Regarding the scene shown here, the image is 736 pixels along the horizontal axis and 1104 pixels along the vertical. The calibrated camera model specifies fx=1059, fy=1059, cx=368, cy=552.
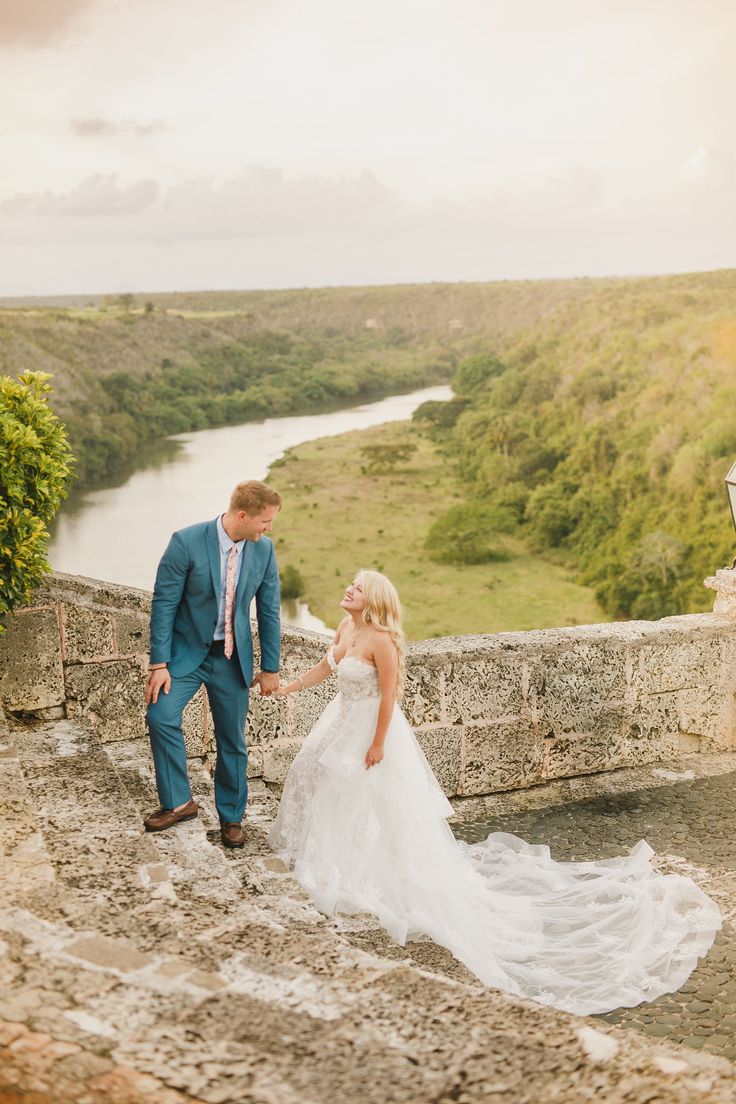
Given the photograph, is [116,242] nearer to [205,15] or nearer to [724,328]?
[205,15]

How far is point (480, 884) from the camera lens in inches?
136

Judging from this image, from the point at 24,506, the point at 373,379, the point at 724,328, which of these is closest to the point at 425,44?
the point at 724,328

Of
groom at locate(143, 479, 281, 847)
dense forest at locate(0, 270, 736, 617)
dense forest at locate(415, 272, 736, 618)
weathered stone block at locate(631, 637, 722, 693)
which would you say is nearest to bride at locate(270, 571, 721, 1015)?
groom at locate(143, 479, 281, 847)

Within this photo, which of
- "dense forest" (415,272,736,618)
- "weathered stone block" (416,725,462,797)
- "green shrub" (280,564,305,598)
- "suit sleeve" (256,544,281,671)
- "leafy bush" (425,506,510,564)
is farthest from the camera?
"dense forest" (415,272,736,618)

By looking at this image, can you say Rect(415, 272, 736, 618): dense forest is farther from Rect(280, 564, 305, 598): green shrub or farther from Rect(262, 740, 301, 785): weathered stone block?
Rect(262, 740, 301, 785): weathered stone block

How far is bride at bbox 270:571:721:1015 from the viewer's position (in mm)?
3104

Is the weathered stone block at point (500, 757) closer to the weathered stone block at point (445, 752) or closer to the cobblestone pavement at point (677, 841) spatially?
the weathered stone block at point (445, 752)

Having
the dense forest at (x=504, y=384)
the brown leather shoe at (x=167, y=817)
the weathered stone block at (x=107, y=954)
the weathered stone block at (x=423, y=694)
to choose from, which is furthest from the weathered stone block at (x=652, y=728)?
the dense forest at (x=504, y=384)

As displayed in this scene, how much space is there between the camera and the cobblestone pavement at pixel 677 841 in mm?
2881

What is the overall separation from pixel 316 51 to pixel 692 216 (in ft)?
66.9

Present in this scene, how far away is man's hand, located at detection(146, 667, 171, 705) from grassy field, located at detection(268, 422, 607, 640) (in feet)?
68.5

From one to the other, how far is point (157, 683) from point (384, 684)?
703mm

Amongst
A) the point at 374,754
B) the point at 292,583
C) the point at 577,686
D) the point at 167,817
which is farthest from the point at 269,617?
the point at 292,583

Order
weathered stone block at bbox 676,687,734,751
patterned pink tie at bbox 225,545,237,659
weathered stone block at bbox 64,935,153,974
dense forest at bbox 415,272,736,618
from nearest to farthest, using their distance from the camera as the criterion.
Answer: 1. weathered stone block at bbox 64,935,153,974
2. patterned pink tie at bbox 225,545,237,659
3. weathered stone block at bbox 676,687,734,751
4. dense forest at bbox 415,272,736,618
